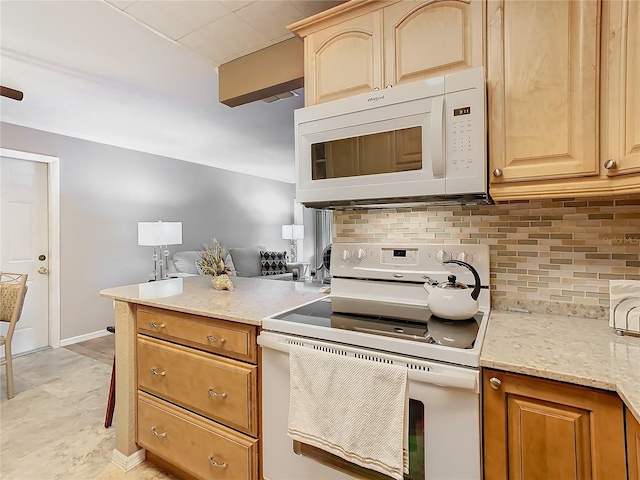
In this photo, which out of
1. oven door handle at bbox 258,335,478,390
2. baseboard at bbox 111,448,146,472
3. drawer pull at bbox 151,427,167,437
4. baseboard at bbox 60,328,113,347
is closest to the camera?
oven door handle at bbox 258,335,478,390

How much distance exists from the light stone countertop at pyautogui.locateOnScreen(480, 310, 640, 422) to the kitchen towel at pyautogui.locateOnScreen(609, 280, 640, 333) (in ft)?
0.13

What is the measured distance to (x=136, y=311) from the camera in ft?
5.67

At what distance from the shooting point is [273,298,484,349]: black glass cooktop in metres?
1.05

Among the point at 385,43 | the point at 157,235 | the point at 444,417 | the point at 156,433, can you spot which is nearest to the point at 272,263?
the point at 157,235


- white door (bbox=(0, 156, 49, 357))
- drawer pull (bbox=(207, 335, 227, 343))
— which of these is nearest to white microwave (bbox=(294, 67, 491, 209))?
drawer pull (bbox=(207, 335, 227, 343))

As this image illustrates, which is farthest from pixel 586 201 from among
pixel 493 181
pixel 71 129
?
pixel 71 129

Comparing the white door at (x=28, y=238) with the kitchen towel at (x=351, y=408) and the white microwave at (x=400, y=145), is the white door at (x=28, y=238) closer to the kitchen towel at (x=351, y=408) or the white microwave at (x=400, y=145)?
the white microwave at (x=400, y=145)

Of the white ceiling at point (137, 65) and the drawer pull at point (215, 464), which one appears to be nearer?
the drawer pull at point (215, 464)

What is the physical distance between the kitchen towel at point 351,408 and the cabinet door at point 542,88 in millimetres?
816

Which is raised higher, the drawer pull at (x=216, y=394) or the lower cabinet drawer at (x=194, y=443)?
the drawer pull at (x=216, y=394)

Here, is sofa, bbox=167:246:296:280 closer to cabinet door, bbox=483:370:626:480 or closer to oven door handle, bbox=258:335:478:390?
oven door handle, bbox=258:335:478:390

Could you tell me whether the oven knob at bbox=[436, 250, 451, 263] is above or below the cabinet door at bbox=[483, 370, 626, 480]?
above

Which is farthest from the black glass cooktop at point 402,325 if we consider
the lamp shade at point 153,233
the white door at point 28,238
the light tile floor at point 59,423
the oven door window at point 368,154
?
the white door at point 28,238

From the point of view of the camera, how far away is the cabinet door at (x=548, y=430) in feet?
2.60
